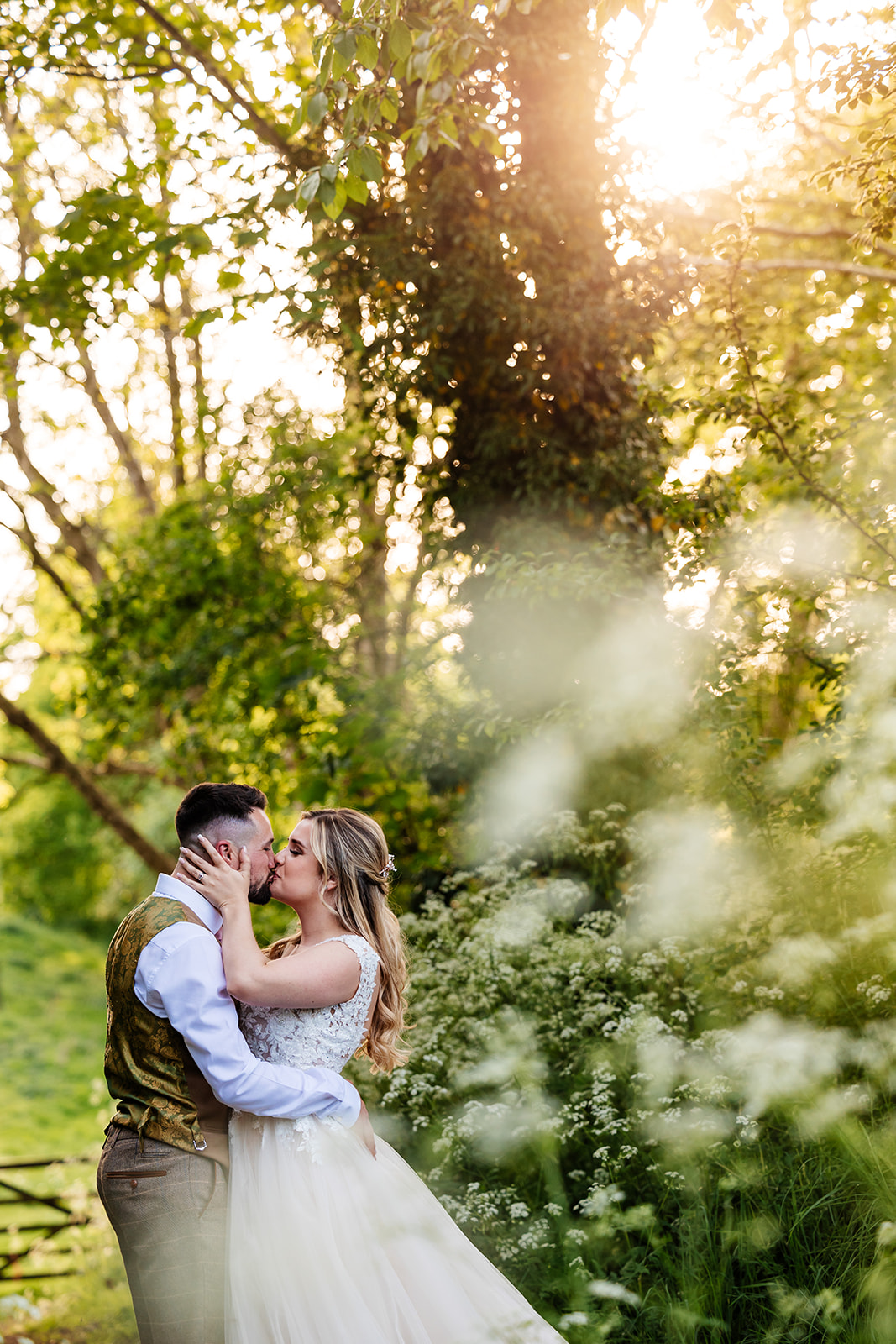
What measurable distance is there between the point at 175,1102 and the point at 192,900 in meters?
0.58

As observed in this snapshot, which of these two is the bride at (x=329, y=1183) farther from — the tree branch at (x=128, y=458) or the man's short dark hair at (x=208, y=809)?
the tree branch at (x=128, y=458)

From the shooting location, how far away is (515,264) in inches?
247

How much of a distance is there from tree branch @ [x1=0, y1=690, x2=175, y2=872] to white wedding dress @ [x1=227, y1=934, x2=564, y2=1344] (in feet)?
26.7

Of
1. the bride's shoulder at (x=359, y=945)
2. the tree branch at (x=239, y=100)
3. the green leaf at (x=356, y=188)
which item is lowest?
the bride's shoulder at (x=359, y=945)

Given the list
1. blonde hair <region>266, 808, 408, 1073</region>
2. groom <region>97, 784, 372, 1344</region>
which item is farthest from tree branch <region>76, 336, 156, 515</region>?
groom <region>97, 784, 372, 1344</region>

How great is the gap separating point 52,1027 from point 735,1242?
23861 mm

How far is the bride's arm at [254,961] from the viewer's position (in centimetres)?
297

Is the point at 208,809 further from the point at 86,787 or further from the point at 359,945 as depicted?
the point at 86,787

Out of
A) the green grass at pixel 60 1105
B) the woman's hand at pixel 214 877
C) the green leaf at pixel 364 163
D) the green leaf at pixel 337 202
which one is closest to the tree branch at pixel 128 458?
the green grass at pixel 60 1105

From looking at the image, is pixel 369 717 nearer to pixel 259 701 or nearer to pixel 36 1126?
→ pixel 259 701

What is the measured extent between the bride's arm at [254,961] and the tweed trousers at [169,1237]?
0.50 meters

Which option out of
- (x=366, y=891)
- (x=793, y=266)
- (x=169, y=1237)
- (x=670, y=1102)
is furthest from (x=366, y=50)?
(x=793, y=266)

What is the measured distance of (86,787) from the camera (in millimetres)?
11812

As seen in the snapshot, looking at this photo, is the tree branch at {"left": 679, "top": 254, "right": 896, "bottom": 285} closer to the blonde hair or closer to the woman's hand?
the blonde hair
